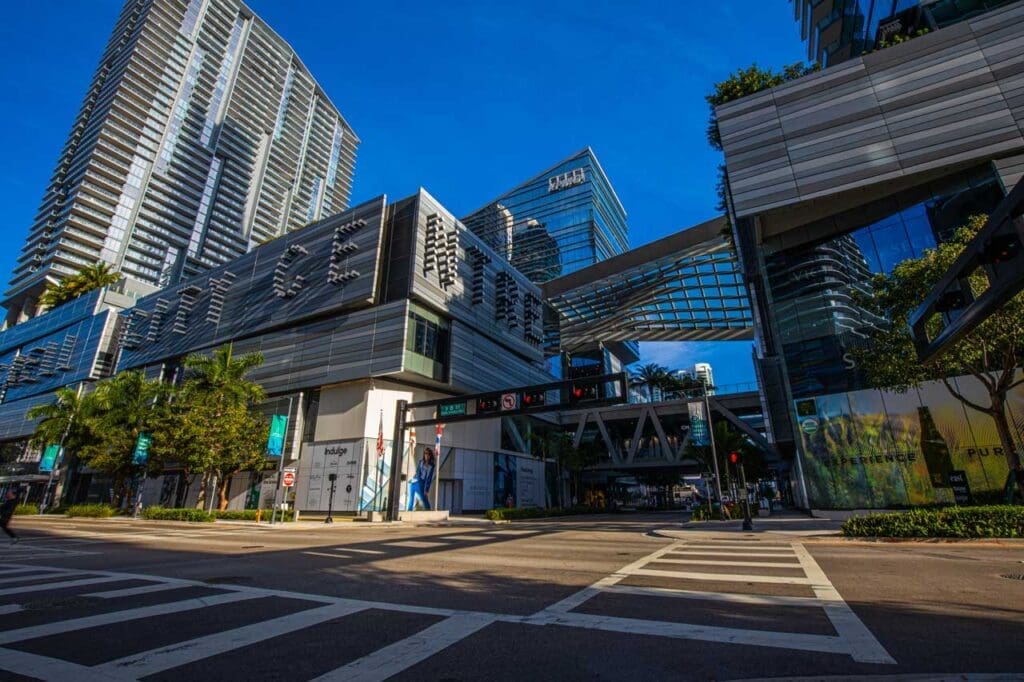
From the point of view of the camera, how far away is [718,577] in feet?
26.7

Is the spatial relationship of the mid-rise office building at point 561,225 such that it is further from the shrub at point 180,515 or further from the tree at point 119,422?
the shrub at point 180,515

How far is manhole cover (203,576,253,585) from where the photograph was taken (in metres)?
8.02

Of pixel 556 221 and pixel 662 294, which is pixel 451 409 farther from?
pixel 556 221

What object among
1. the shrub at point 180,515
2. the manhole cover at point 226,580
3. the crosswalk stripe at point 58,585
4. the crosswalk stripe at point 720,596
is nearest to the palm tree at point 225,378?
the shrub at point 180,515

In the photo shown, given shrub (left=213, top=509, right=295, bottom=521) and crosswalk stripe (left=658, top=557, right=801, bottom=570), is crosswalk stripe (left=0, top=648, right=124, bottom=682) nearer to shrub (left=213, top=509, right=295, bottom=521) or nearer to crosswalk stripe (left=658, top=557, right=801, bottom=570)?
crosswalk stripe (left=658, top=557, right=801, bottom=570)

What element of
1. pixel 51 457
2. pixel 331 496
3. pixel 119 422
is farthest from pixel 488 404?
pixel 51 457

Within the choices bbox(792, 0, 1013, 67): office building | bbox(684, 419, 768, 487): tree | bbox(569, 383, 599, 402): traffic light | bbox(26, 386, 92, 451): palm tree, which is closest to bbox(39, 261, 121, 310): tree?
bbox(26, 386, 92, 451): palm tree

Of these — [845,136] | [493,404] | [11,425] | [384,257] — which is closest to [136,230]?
[11,425]

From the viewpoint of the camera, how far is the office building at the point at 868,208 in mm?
25859

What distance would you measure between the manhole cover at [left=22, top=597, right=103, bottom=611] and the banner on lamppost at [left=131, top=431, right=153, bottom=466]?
118ft

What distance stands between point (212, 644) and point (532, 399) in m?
20.6

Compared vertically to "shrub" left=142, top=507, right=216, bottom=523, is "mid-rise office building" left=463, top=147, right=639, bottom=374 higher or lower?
higher

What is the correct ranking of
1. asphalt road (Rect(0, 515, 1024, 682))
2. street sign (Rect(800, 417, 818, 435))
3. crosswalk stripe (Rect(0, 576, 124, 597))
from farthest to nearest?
street sign (Rect(800, 417, 818, 435)), crosswalk stripe (Rect(0, 576, 124, 597)), asphalt road (Rect(0, 515, 1024, 682))

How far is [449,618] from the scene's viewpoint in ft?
18.3
